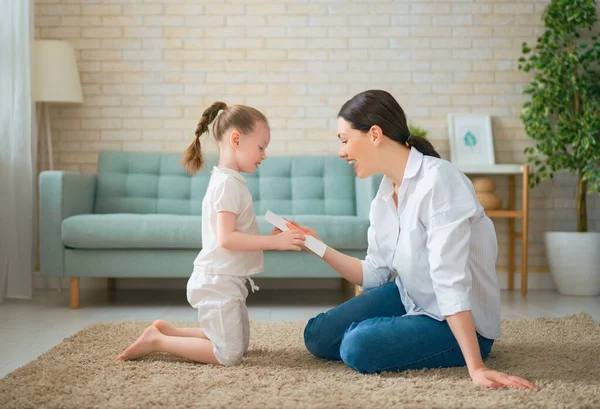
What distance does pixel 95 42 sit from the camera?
159 inches

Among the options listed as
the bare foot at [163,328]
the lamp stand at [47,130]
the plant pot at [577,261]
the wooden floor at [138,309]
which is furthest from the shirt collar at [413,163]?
the lamp stand at [47,130]

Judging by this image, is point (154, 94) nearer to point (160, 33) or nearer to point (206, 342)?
point (160, 33)

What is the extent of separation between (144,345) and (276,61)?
2555 millimetres

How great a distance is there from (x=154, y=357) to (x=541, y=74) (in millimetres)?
2968

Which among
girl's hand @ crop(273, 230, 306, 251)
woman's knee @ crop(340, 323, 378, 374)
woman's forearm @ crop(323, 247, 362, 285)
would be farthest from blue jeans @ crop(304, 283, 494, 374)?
girl's hand @ crop(273, 230, 306, 251)

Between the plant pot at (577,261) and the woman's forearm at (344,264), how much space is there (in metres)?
2.23

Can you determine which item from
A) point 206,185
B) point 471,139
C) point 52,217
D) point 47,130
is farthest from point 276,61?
point 52,217

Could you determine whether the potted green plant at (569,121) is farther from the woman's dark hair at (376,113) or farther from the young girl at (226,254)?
the young girl at (226,254)

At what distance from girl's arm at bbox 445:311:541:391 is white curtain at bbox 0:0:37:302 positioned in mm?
2629

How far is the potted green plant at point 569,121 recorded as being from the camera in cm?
376

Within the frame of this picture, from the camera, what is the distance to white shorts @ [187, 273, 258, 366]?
1858 mm

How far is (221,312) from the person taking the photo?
72.9 inches

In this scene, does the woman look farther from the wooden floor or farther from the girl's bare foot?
the wooden floor

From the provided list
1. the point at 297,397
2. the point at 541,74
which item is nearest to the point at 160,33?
the point at 541,74
